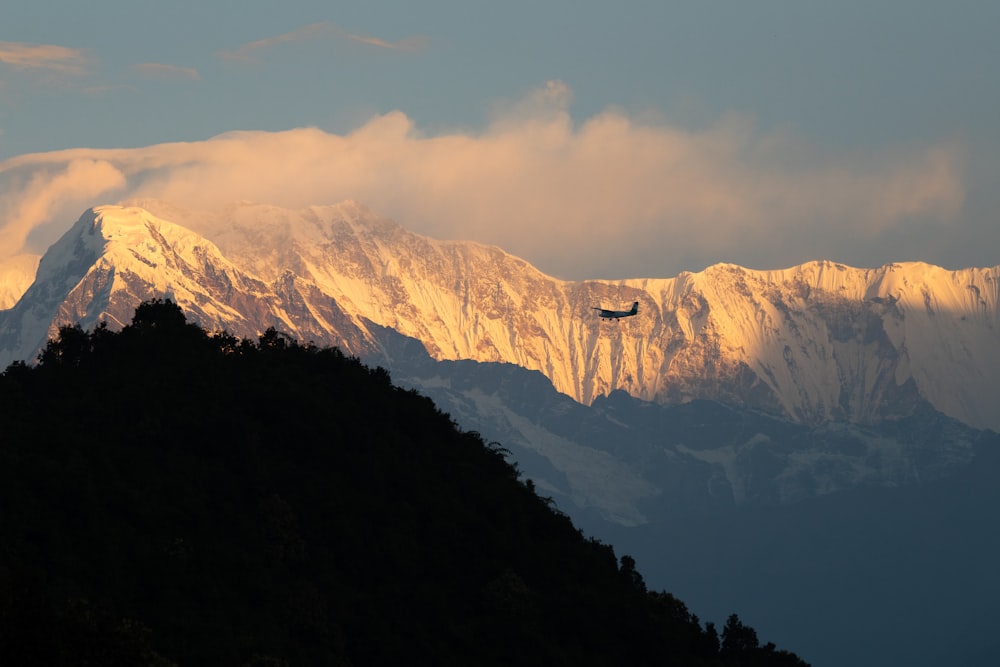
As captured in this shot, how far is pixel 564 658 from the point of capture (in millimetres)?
174750

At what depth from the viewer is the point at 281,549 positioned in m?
172

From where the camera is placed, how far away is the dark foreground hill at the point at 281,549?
490 feet

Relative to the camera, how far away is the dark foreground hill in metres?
149

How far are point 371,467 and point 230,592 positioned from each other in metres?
40.3

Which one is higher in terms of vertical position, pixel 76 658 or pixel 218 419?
pixel 218 419

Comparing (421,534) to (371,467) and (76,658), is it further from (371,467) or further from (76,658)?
(76,658)

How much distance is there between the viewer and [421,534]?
189125 millimetres

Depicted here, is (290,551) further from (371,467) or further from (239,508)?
(371,467)

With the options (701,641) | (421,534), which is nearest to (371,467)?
(421,534)

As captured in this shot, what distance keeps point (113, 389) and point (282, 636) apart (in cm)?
5334

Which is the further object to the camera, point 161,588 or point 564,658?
point 564,658

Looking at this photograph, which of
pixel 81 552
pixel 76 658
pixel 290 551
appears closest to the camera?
pixel 76 658

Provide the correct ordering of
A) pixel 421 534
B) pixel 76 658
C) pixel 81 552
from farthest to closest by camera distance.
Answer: pixel 421 534, pixel 81 552, pixel 76 658

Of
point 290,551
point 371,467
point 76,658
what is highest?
point 371,467
